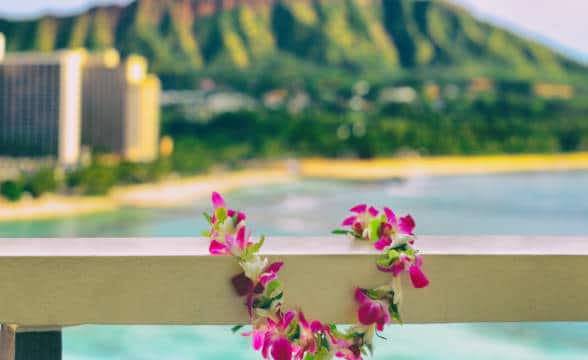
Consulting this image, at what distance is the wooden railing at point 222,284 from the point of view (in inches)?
28.7

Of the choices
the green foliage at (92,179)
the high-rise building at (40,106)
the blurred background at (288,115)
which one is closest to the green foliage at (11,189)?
the blurred background at (288,115)

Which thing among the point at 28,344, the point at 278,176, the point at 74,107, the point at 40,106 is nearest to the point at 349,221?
the point at 28,344

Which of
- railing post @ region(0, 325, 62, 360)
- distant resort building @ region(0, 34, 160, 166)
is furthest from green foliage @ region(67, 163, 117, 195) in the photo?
railing post @ region(0, 325, 62, 360)

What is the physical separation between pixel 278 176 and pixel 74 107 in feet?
18.1

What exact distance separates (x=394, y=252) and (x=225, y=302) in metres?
0.15

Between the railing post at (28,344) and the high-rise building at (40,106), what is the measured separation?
68.2ft

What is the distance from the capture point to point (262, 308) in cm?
73

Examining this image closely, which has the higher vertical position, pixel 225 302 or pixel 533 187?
pixel 533 187

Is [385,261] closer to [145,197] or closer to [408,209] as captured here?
[408,209]

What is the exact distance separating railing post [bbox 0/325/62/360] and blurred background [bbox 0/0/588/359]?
16995 millimetres

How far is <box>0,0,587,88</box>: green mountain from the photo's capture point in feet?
77.7

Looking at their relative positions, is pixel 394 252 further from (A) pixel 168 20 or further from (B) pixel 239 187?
(A) pixel 168 20

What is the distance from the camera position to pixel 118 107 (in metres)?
22.2

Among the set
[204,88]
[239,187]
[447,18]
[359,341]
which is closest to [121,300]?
[359,341]
